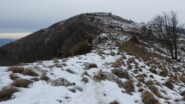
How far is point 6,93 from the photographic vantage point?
676 centimetres

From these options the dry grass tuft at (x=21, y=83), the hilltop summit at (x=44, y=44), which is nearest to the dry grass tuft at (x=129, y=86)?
the dry grass tuft at (x=21, y=83)

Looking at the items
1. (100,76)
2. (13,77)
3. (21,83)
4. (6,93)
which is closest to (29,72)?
(13,77)

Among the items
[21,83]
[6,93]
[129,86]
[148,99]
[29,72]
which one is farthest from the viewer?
[129,86]

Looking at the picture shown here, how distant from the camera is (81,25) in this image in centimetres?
4428

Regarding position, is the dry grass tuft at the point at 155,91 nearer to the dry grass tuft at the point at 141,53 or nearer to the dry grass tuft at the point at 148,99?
the dry grass tuft at the point at 148,99

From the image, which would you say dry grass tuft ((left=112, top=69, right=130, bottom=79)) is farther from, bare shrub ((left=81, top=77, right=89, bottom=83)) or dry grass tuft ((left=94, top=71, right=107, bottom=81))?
bare shrub ((left=81, top=77, right=89, bottom=83))

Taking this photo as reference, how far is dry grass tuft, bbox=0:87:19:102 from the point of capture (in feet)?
21.8

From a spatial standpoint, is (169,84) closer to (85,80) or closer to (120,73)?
(120,73)

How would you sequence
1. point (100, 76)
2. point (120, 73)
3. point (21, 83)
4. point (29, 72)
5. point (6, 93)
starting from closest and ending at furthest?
point (6, 93), point (21, 83), point (29, 72), point (100, 76), point (120, 73)

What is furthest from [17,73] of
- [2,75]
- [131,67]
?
[131,67]

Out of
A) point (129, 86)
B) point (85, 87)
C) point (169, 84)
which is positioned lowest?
point (169, 84)

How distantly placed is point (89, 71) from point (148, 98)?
4.24 meters

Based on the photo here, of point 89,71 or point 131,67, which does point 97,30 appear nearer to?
point 131,67

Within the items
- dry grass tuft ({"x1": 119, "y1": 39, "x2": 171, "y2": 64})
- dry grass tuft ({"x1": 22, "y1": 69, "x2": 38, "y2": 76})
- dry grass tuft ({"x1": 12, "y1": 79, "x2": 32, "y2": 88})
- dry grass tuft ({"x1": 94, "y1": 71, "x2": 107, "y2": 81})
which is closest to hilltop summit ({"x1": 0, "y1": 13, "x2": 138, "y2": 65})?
dry grass tuft ({"x1": 119, "y1": 39, "x2": 171, "y2": 64})
